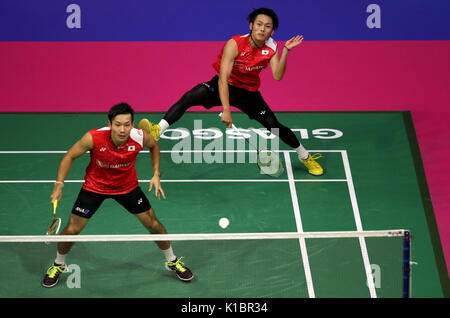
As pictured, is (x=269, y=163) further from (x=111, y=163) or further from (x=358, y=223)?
(x=111, y=163)

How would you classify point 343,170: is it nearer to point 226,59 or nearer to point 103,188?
point 226,59

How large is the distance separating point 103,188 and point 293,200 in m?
2.66

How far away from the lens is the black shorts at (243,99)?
8.55 metres

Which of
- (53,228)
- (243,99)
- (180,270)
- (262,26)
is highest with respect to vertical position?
(262,26)

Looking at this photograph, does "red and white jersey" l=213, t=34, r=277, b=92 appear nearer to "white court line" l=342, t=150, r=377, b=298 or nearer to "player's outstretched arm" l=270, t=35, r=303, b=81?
"player's outstretched arm" l=270, t=35, r=303, b=81

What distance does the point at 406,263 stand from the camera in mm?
5512

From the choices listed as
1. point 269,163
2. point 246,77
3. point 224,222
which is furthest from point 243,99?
point 224,222

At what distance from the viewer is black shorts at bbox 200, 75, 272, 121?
855 centimetres

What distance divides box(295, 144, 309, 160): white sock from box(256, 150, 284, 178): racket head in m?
0.24

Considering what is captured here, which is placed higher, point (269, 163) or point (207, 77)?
point (207, 77)

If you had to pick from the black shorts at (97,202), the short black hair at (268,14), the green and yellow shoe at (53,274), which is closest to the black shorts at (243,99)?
the short black hair at (268,14)

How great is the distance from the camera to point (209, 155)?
9.47 meters

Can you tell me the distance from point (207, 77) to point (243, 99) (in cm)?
285

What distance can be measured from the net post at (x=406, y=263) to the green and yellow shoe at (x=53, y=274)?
8.69ft
